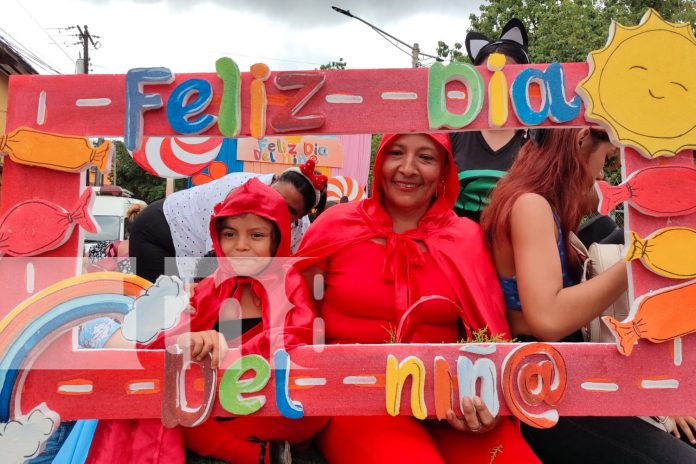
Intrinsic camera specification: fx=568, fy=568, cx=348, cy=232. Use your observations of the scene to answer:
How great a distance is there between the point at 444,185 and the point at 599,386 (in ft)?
2.80

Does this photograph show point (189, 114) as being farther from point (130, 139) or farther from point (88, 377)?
point (88, 377)

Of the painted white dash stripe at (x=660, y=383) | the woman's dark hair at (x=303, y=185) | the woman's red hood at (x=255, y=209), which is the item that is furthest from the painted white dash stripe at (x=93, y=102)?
the painted white dash stripe at (x=660, y=383)

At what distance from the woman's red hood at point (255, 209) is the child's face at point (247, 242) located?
0.08 feet

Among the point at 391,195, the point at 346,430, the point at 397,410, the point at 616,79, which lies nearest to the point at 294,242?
the point at 391,195

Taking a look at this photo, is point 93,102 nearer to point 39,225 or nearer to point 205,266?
point 39,225

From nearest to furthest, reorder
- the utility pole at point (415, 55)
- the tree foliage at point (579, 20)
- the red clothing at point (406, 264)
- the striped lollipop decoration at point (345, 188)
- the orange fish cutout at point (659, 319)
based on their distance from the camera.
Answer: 1. the orange fish cutout at point (659, 319)
2. the red clothing at point (406, 264)
3. the striped lollipop decoration at point (345, 188)
4. the tree foliage at point (579, 20)
5. the utility pole at point (415, 55)

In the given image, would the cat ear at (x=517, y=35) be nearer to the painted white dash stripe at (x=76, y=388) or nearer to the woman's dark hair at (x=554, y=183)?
the woman's dark hair at (x=554, y=183)

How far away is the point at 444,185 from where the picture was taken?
2064 mm

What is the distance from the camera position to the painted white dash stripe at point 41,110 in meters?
1.59

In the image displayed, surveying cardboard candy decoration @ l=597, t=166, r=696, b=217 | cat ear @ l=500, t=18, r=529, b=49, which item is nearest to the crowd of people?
cardboard candy decoration @ l=597, t=166, r=696, b=217

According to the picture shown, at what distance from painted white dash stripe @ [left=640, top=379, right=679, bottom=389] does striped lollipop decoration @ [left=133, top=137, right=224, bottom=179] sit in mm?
4242

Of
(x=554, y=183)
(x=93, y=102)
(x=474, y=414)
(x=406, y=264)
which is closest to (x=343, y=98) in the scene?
(x=406, y=264)

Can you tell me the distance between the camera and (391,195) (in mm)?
2000

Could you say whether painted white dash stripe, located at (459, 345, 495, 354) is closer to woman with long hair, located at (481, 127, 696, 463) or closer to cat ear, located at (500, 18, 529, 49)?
woman with long hair, located at (481, 127, 696, 463)
